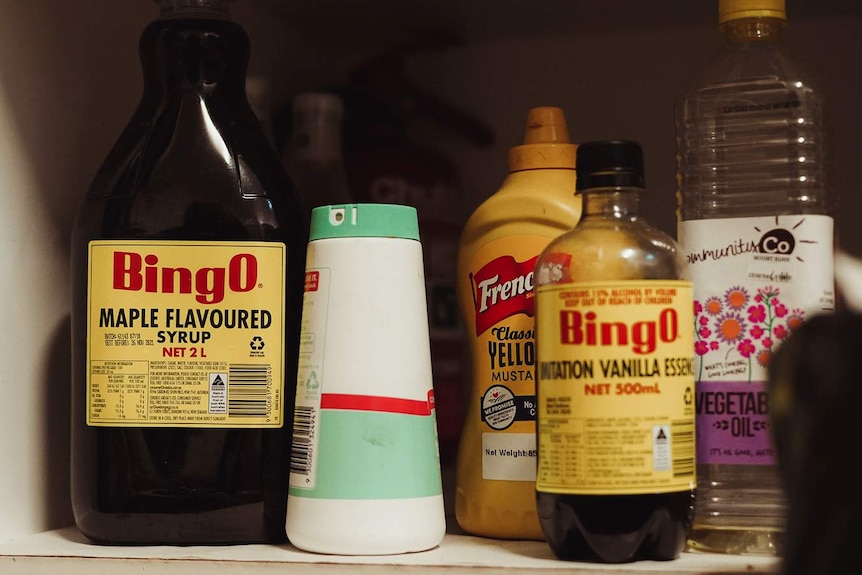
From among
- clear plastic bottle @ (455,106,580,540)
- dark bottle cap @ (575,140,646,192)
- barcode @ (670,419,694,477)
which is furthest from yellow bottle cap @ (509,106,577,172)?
barcode @ (670,419,694,477)

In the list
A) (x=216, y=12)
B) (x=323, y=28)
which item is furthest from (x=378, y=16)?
(x=216, y=12)

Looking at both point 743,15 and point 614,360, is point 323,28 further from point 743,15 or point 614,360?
point 614,360

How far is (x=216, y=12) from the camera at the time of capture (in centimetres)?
73

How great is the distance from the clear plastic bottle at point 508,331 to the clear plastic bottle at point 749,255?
0.09 meters

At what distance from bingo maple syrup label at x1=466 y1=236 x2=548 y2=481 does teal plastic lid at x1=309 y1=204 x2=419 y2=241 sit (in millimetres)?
79

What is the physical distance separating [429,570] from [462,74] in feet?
1.91

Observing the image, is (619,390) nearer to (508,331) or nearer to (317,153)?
(508,331)

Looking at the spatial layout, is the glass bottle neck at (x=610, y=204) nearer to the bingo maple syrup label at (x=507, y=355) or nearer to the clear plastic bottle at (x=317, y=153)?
the bingo maple syrup label at (x=507, y=355)

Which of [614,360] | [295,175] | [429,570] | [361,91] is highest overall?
[361,91]

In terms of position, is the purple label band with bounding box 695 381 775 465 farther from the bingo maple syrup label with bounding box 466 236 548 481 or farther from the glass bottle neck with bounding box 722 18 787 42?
the glass bottle neck with bounding box 722 18 787 42

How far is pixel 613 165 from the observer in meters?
0.60

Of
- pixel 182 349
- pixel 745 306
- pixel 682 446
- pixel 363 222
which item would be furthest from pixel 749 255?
pixel 182 349

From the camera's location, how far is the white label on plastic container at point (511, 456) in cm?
68

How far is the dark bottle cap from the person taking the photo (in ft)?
1.97
